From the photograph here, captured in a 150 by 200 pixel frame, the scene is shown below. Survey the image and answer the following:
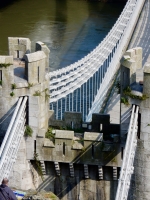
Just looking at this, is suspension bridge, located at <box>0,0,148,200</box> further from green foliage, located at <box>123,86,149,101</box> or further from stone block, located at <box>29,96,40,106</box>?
green foliage, located at <box>123,86,149,101</box>

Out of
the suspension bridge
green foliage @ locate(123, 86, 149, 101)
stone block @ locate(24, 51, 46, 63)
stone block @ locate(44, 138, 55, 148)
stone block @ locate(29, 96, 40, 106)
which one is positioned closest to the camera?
the suspension bridge

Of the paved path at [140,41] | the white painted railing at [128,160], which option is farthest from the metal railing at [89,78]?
the white painted railing at [128,160]

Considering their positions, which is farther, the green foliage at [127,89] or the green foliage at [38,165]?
the green foliage at [38,165]

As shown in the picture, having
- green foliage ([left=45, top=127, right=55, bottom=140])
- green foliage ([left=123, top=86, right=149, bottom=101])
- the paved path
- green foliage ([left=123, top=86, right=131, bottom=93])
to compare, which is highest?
green foliage ([left=123, top=86, right=131, bottom=93])

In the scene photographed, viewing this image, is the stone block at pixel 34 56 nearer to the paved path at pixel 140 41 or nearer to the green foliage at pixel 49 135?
the green foliage at pixel 49 135

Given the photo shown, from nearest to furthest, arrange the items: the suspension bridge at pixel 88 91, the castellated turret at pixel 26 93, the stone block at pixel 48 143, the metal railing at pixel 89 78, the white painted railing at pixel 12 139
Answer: the white painted railing at pixel 12 139
the suspension bridge at pixel 88 91
the castellated turret at pixel 26 93
the stone block at pixel 48 143
the metal railing at pixel 89 78

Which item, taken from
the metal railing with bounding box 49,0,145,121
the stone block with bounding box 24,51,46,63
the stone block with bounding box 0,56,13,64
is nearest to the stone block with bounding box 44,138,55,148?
the stone block with bounding box 24,51,46,63

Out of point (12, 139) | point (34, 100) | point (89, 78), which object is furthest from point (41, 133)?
point (89, 78)
